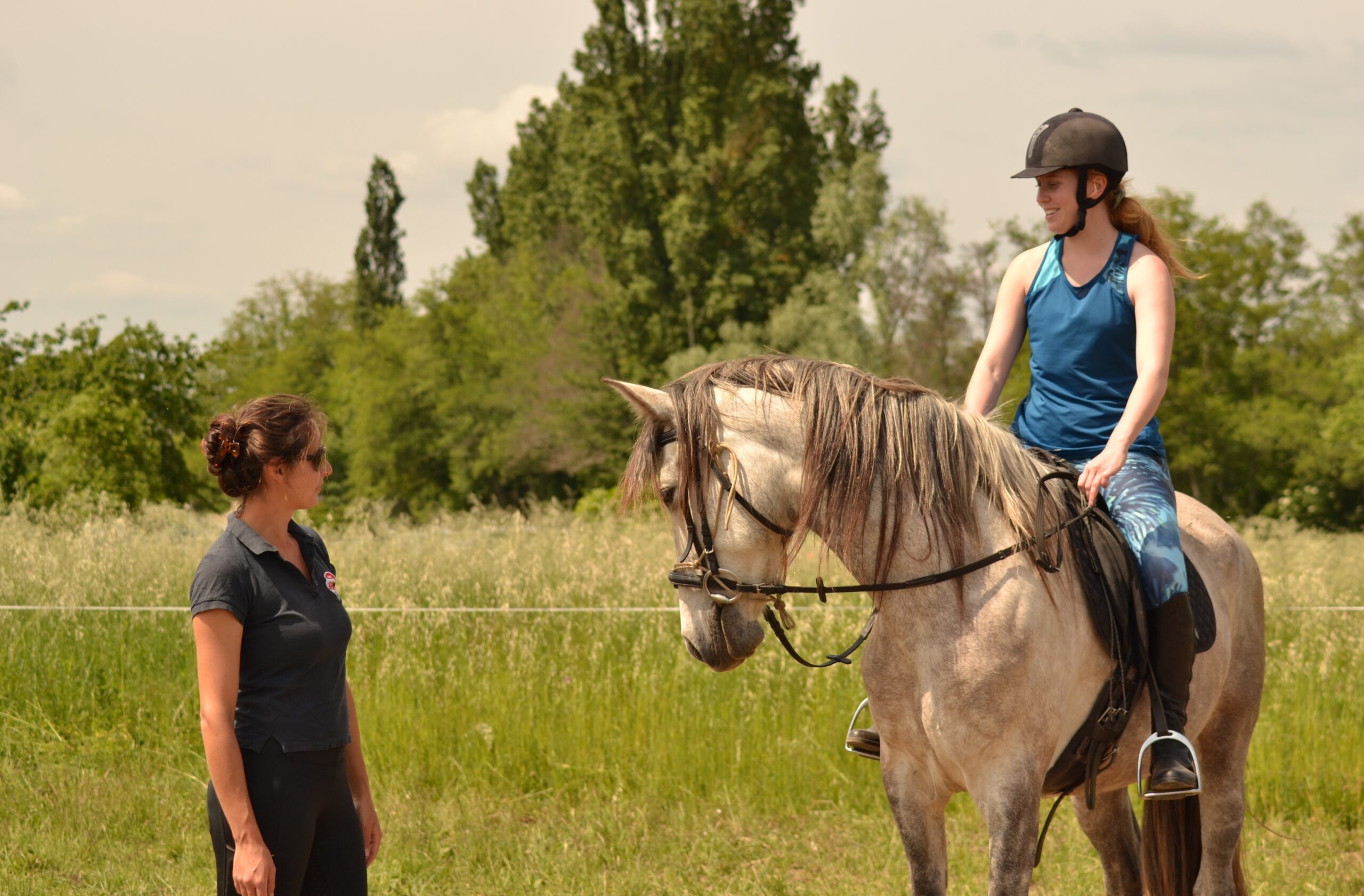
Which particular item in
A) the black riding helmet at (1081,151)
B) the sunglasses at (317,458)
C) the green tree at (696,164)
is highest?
the green tree at (696,164)

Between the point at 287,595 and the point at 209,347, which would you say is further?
the point at 209,347

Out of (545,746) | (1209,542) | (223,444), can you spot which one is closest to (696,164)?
(545,746)

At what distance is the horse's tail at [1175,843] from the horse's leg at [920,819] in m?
1.16

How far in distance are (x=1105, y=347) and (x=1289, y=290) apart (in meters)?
40.9

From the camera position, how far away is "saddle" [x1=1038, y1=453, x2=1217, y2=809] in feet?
9.85

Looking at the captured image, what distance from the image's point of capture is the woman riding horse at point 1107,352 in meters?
3.05

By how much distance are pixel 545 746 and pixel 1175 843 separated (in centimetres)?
328

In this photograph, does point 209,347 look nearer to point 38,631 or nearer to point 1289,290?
point 38,631

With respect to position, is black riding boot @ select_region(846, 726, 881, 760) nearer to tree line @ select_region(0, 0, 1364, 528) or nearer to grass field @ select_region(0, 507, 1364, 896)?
grass field @ select_region(0, 507, 1364, 896)

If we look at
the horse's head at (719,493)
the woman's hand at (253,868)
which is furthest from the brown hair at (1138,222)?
the woman's hand at (253,868)

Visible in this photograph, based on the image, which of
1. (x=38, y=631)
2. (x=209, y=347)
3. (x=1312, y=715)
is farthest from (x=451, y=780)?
(x=209, y=347)

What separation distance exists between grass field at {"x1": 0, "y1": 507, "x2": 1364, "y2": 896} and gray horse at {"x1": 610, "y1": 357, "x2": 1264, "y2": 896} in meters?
2.12

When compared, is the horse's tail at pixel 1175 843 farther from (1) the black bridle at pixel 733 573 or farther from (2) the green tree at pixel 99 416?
(2) the green tree at pixel 99 416

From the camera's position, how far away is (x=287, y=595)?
251 cm
